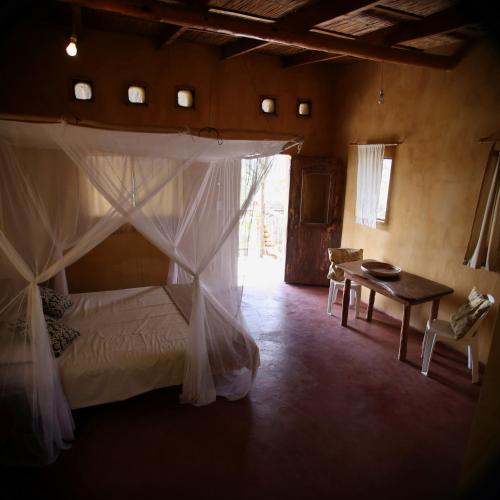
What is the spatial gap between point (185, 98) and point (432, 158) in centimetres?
303

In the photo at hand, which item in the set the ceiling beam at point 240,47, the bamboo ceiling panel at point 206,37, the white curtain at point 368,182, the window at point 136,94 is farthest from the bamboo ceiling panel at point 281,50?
the window at point 136,94

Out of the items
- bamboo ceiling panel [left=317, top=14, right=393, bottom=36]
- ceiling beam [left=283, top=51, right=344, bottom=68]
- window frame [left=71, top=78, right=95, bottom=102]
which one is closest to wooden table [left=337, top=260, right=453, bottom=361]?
bamboo ceiling panel [left=317, top=14, right=393, bottom=36]

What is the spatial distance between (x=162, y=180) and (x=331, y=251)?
109 inches

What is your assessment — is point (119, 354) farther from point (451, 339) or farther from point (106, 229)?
point (451, 339)

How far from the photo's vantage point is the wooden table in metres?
3.29

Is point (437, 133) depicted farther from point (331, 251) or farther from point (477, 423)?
point (477, 423)

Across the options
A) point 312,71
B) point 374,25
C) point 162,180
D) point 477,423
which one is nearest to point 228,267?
point 162,180

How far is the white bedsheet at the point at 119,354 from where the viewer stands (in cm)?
239

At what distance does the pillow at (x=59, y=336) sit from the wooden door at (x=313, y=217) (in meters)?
3.50

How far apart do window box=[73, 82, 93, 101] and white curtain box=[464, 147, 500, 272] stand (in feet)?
13.8

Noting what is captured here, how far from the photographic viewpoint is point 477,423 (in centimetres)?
104

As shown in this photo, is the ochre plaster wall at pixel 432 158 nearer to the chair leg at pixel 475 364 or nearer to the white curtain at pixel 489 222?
the white curtain at pixel 489 222

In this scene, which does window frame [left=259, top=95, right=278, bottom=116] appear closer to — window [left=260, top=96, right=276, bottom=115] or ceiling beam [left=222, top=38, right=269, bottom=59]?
window [left=260, top=96, right=276, bottom=115]

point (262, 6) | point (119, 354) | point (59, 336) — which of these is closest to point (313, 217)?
point (262, 6)
